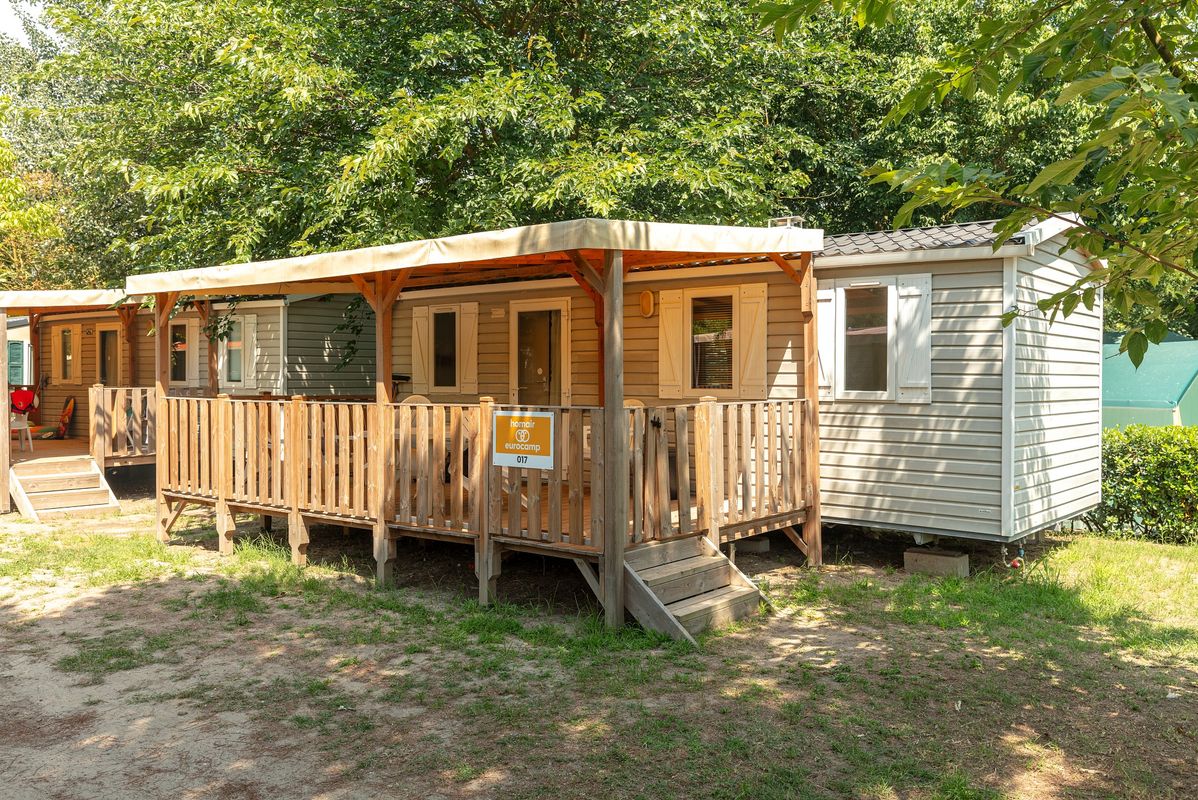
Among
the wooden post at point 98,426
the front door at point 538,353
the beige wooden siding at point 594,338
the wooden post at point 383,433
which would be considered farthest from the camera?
the wooden post at point 98,426

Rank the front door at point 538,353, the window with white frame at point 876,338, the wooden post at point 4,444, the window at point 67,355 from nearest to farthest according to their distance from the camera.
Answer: the window with white frame at point 876,338
the front door at point 538,353
the wooden post at point 4,444
the window at point 67,355

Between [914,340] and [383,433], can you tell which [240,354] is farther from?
[914,340]

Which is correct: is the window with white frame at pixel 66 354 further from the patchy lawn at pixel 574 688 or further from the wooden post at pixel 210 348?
the patchy lawn at pixel 574 688

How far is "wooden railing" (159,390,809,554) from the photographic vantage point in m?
6.75

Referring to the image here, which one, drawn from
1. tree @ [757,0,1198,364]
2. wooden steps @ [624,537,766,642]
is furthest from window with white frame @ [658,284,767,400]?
tree @ [757,0,1198,364]

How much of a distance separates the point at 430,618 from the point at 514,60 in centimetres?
773

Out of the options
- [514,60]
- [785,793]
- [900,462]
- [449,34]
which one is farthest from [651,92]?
[785,793]

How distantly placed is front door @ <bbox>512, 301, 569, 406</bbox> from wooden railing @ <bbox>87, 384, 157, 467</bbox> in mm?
4895

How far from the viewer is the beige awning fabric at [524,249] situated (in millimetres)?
6141

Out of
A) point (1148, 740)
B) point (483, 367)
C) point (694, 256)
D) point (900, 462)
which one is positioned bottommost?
point (1148, 740)

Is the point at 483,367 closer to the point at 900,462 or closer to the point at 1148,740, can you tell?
the point at 900,462

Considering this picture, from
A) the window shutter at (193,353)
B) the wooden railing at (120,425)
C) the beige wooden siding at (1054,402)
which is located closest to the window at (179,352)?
the window shutter at (193,353)

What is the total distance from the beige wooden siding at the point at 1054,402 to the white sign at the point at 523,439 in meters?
4.04

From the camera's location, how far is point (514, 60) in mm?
11984
